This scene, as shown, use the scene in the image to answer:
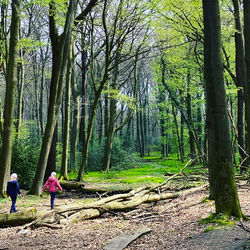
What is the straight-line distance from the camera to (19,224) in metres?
7.18

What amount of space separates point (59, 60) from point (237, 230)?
10.0m

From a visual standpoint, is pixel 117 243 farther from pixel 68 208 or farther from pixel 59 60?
pixel 59 60

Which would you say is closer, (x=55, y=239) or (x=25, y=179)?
(x=55, y=239)

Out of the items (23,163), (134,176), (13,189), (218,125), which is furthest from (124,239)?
(134,176)

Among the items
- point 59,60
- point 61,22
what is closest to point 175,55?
point 61,22

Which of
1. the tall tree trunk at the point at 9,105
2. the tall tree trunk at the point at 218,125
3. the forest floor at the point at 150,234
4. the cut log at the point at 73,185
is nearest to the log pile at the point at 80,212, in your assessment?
the forest floor at the point at 150,234

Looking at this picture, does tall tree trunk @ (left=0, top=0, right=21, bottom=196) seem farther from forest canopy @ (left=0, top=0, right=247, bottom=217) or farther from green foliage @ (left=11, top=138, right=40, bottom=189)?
green foliage @ (left=11, top=138, right=40, bottom=189)

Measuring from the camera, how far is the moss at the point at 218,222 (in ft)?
17.7

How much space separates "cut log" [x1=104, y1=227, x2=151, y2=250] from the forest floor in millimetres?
79

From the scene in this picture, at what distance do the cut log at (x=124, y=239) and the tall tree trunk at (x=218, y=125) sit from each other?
5.45 ft

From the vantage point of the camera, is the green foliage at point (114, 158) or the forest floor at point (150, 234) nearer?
the forest floor at point (150, 234)

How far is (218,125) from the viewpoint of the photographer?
229 inches

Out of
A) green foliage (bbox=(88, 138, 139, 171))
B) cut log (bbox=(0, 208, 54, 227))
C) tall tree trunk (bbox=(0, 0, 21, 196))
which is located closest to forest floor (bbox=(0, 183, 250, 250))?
cut log (bbox=(0, 208, 54, 227))

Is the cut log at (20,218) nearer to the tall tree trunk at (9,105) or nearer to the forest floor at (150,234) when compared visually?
the forest floor at (150,234)
